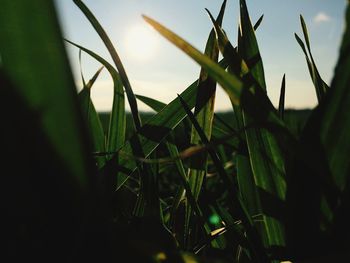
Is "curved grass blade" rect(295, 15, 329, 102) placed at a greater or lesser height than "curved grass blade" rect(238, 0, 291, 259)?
greater

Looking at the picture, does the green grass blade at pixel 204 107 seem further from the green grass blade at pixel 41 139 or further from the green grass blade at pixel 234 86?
the green grass blade at pixel 41 139

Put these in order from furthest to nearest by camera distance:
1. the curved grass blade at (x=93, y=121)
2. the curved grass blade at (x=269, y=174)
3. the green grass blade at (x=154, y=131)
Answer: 1. the curved grass blade at (x=93, y=121)
2. the green grass blade at (x=154, y=131)
3. the curved grass blade at (x=269, y=174)

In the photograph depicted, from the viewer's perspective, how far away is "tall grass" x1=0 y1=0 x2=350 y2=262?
159 millimetres

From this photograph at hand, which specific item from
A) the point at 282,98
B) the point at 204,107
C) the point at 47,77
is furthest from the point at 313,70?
the point at 47,77

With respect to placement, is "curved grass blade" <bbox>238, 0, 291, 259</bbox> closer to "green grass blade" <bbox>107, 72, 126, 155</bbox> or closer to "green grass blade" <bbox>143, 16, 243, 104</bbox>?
"green grass blade" <bbox>143, 16, 243, 104</bbox>

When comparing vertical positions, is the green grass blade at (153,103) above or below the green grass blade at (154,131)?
above

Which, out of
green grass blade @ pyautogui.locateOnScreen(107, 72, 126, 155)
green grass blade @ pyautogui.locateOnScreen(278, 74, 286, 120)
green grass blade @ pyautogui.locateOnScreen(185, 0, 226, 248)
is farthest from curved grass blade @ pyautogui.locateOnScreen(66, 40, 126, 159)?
green grass blade @ pyautogui.locateOnScreen(278, 74, 286, 120)

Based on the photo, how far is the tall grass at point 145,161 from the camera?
159 millimetres

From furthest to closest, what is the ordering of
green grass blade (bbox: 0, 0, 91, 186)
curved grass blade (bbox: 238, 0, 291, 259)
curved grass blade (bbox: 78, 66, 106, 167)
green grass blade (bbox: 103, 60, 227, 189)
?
1. curved grass blade (bbox: 78, 66, 106, 167)
2. green grass blade (bbox: 103, 60, 227, 189)
3. curved grass blade (bbox: 238, 0, 291, 259)
4. green grass blade (bbox: 0, 0, 91, 186)

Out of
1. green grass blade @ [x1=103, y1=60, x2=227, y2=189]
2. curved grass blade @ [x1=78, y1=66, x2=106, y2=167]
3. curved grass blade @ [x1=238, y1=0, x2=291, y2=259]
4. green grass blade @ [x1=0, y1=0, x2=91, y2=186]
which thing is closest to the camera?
green grass blade @ [x1=0, y1=0, x2=91, y2=186]

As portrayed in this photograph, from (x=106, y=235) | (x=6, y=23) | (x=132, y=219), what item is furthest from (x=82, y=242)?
(x=132, y=219)

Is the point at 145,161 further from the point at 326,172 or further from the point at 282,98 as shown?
the point at 282,98

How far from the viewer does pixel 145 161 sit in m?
0.21

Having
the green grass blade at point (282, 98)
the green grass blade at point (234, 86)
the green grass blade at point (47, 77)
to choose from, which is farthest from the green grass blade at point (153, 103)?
the green grass blade at point (47, 77)
